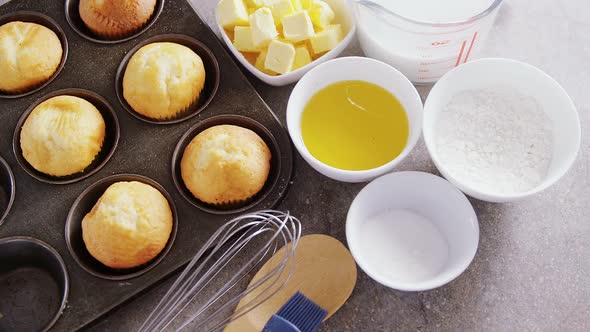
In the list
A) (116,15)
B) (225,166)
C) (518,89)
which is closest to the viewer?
(225,166)

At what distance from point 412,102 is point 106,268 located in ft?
2.97

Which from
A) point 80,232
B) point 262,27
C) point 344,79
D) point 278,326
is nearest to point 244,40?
point 262,27

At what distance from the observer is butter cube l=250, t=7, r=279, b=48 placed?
5.54ft

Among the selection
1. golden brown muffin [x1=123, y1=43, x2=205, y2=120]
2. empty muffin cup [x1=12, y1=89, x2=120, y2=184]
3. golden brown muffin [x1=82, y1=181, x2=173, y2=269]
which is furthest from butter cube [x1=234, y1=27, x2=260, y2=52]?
golden brown muffin [x1=82, y1=181, x2=173, y2=269]

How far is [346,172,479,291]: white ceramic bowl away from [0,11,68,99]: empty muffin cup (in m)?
0.94

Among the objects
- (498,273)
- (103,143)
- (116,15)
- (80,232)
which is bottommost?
(498,273)

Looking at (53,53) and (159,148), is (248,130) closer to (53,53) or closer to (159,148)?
(159,148)

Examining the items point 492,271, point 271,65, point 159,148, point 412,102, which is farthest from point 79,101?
point 492,271

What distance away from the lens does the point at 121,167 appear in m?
1.62

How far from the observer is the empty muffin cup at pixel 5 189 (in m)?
1.61

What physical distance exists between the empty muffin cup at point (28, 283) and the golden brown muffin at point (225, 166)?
40 cm

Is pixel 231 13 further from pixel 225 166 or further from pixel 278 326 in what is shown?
pixel 278 326

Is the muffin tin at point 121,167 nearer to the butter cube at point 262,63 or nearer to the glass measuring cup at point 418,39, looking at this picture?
the butter cube at point 262,63

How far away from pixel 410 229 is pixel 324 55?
54 cm
